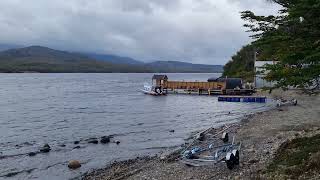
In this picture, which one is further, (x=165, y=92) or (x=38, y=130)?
(x=165, y=92)

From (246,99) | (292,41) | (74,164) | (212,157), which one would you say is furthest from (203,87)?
(292,41)

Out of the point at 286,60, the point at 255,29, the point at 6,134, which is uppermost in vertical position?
the point at 255,29

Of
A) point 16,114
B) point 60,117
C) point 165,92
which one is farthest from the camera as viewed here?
point 165,92

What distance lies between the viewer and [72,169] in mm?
29672

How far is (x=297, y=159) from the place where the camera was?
18.1 m

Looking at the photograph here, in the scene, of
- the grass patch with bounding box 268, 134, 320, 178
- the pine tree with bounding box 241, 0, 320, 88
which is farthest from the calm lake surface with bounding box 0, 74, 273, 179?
the pine tree with bounding box 241, 0, 320, 88

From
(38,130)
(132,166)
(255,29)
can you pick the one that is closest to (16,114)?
(38,130)

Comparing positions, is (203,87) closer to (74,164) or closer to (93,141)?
(93,141)

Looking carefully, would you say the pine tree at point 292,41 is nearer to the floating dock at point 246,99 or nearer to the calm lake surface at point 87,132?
the calm lake surface at point 87,132

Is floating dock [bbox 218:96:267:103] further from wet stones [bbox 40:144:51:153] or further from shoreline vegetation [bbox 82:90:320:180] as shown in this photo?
wet stones [bbox 40:144:51:153]

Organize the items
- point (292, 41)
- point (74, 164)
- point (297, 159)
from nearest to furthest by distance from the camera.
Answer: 1. point (292, 41)
2. point (297, 159)
3. point (74, 164)

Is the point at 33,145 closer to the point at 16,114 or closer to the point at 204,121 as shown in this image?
the point at 204,121

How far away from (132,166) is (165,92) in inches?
3132

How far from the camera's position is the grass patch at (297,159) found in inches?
653
